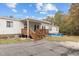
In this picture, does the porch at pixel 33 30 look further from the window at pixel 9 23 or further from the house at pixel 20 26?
the window at pixel 9 23

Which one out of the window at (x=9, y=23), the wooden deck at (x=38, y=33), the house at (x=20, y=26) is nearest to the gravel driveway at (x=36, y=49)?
the wooden deck at (x=38, y=33)

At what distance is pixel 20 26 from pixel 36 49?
0.55m

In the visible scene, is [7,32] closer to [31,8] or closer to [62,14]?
[31,8]

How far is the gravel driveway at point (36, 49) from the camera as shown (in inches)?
228

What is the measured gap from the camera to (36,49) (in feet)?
19.2

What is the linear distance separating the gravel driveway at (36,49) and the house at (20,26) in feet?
0.79

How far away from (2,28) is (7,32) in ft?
0.43

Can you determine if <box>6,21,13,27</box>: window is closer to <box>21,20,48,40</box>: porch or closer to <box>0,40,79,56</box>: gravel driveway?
<box>21,20,48,40</box>: porch

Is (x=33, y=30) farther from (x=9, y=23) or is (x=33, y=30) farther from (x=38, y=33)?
(x=9, y=23)

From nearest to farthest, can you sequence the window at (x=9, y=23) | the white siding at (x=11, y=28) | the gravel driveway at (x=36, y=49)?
the gravel driveway at (x=36, y=49)
the white siding at (x=11, y=28)
the window at (x=9, y=23)

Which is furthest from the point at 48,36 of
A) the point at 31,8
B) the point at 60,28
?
the point at 31,8

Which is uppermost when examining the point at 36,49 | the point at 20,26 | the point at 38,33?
the point at 20,26

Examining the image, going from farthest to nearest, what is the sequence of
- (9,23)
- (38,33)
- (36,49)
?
(9,23) < (38,33) < (36,49)

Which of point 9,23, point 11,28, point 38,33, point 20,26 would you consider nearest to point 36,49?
point 38,33
